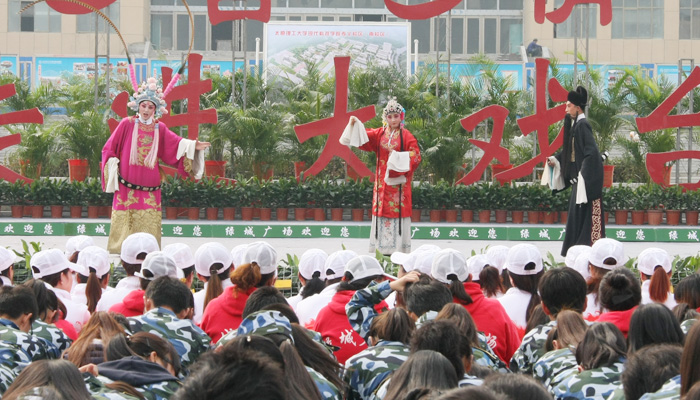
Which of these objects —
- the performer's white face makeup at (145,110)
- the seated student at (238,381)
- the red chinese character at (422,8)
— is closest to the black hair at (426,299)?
the seated student at (238,381)

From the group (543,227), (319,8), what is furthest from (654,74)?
(543,227)

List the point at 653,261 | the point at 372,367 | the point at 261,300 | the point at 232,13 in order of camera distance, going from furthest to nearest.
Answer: the point at 232,13 < the point at 653,261 < the point at 261,300 < the point at 372,367

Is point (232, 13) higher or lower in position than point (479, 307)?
higher

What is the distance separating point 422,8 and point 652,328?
12290 millimetres

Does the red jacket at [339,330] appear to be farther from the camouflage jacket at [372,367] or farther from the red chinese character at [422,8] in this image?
the red chinese character at [422,8]

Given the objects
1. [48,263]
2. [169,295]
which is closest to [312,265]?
[48,263]

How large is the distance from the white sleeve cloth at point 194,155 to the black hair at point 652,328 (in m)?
6.17

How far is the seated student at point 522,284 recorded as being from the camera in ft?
17.3

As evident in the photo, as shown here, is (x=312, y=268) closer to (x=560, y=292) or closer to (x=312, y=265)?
(x=312, y=265)

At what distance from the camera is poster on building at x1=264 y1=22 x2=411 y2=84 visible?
22.2 metres

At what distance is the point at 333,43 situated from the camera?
74.1ft

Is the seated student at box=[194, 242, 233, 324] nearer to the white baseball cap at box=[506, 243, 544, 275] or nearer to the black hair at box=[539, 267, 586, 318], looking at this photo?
the white baseball cap at box=[506, 243, 544, 275]

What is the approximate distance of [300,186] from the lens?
13.8 meters

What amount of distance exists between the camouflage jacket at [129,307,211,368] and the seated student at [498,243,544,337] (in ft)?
6.45
